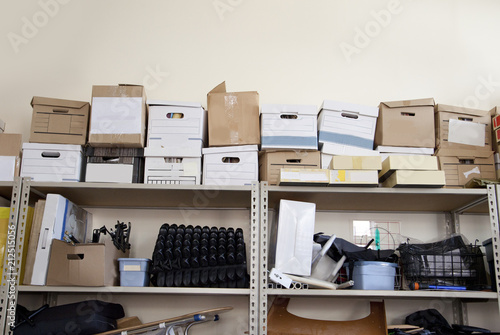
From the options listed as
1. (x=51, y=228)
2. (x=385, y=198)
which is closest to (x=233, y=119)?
(x=385, y=198)

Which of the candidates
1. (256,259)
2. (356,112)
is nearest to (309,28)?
(356,112)

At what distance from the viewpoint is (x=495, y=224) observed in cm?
204

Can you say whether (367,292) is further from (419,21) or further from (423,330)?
(419,21)

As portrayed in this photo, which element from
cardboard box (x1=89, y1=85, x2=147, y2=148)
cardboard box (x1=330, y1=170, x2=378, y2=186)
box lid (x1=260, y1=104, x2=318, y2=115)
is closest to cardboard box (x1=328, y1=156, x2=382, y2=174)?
cardboard box (x1=330, y1=170, x2=378, y2=186)

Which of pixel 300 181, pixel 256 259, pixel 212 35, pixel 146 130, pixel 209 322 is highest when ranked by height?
pixel 212 35

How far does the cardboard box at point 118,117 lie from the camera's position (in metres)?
2.17

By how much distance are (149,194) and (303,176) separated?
2.40ft

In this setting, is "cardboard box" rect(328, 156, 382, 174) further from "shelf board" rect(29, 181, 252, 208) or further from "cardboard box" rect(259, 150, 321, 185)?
"shelf board" rect(29, 181, 252, 208)

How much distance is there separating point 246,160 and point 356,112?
586mm

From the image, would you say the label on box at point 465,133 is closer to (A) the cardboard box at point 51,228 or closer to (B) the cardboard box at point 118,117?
(B) the cardboard box at point 118,117

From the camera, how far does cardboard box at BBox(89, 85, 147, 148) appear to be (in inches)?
85.4

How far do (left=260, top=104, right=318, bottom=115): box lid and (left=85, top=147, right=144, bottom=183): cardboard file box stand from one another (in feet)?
2.01

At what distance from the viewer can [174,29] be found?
2.77 metres

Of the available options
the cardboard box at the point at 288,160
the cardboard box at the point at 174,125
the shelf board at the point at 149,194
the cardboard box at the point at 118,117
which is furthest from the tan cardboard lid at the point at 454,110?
the cardboard box at the point at 118,117
